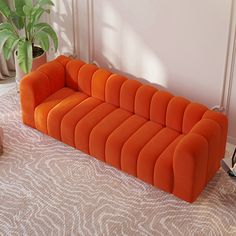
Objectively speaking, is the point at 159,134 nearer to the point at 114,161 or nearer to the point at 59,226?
the point at 114,161

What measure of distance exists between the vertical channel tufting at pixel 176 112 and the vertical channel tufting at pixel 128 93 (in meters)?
0.28

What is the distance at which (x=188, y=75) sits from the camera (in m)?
3.41

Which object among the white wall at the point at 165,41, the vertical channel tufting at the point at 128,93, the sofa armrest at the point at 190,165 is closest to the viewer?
the sofa armrest at the point at 190,165

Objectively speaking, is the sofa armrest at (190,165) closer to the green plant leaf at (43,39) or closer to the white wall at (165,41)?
the white wall at (165,41)

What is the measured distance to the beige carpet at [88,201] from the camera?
9.07 feet

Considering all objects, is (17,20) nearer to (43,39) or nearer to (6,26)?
(6,26)

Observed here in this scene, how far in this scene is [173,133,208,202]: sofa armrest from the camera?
276cm

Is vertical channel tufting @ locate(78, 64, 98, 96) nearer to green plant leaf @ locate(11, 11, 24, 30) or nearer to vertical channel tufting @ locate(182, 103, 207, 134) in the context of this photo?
green plant leaf @ locate(11, 11, 24, 30)

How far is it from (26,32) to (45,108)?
0.72 meters

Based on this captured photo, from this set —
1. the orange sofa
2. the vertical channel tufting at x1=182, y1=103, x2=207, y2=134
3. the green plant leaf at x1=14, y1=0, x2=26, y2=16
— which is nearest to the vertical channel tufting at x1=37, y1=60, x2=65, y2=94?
the orange sofa

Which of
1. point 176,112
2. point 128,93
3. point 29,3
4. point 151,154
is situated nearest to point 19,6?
point 29,3

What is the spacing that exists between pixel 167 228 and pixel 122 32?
152 centimetres

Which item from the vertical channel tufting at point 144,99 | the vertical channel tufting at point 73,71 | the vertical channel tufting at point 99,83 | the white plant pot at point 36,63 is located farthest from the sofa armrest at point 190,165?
the white plant pot at point 36,63

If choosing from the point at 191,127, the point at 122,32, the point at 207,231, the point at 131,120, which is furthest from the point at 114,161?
the point at 122,32
